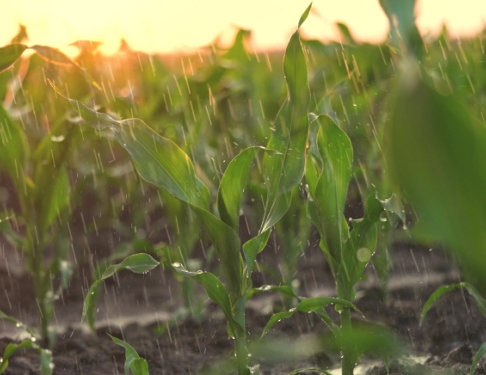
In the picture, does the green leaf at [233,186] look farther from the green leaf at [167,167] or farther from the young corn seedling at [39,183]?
the young corn seedling at [39,183]

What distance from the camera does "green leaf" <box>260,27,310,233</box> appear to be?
0.77 meters

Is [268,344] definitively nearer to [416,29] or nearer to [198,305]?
[416,29]

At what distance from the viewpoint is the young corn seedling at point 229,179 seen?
2.78 feet

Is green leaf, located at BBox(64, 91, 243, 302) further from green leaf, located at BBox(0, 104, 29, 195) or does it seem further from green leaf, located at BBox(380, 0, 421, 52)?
green leaf, located at BBox(0, 104, 29, 195)

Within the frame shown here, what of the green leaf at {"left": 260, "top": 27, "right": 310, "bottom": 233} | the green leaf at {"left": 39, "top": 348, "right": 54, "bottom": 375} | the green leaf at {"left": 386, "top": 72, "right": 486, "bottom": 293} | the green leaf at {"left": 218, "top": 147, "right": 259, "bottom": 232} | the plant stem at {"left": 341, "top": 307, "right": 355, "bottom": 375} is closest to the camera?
the green leaf at {"left": 386, "top": 72, "right": 486, "bottom": 293}

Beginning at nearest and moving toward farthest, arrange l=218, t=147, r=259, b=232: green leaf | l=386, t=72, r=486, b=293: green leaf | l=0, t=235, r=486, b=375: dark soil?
l=386, t=72, r=486, b=293: green leaf, l=218, t=147, r=259, b=232: green leaf, l=0, t=235, r=486, b=375: dark soil

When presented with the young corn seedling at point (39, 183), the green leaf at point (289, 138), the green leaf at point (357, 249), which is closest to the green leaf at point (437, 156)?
the green leaf at point (289, 138)

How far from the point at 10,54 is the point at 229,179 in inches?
19.7

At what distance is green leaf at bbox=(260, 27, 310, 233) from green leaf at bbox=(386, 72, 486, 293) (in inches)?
19.9

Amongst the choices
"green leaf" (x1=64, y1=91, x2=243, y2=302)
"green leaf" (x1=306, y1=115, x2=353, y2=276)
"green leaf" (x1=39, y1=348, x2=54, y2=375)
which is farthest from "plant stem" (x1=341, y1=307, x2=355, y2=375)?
"green leaf" (x1=39, y1=348, x2=54, y2=375)

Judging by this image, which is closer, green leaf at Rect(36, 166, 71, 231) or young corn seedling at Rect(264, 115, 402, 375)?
young corn seedling at Rect(264, 115, 402, 375)

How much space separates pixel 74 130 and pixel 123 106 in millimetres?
429

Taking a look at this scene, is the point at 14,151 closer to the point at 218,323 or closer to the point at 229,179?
the point at 218,323

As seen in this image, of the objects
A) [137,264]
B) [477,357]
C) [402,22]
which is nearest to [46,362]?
[137,264]
